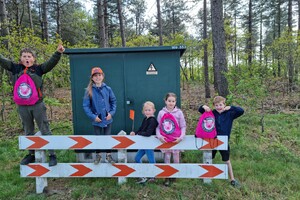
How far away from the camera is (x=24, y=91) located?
3.62m

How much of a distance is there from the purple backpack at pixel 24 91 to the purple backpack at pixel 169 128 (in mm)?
1980

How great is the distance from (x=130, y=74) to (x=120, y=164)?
167cm

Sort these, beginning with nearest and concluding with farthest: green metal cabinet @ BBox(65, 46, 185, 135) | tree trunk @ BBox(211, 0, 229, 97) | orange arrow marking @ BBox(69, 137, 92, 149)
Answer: orange arrow marking @ BBox(69, 137, 92, 149) < green metal cabinet @ BBox(65, 46, 185, 135) < tree trunk @ BBox(211, 0, 229, 97)

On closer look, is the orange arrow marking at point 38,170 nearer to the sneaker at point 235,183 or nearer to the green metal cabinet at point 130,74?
the green metal cabinet at point 130,74

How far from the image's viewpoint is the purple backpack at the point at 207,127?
3.68m

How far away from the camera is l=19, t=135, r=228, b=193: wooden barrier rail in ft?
12.1

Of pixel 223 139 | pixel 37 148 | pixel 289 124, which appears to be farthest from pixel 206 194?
pixel 289 124

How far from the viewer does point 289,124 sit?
26.0 ft

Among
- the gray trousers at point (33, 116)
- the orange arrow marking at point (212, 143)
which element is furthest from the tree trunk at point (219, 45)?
the gray trousers at point (33, 116)

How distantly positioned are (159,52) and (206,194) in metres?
2.53

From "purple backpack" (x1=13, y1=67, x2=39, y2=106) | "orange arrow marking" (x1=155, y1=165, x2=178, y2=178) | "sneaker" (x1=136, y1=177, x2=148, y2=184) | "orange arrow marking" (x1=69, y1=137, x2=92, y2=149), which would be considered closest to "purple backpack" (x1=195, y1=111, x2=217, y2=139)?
"orange arrow marking" (x1=155, y1=165, x2=178, y2=178)

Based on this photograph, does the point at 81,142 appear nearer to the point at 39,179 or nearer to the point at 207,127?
the point at 39,179

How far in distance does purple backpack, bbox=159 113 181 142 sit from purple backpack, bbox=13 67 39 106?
1980 mm

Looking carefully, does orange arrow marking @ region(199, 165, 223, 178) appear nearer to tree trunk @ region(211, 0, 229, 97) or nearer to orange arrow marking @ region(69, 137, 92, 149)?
orange arrow marking @ region(69, 137, 92, 149)
